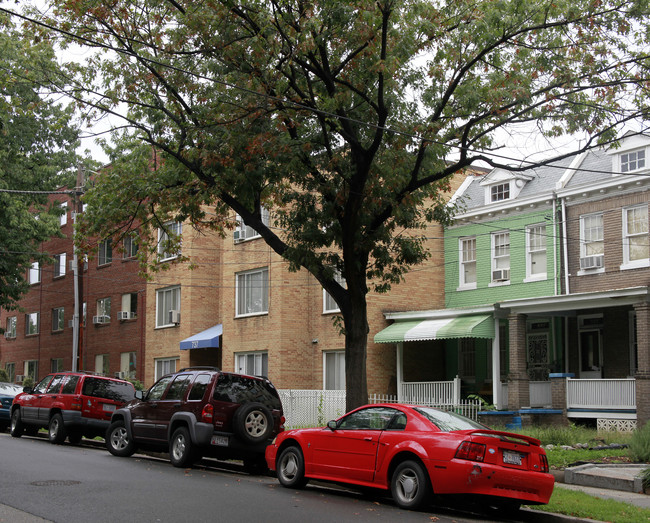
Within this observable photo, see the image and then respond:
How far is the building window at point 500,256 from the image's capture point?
26.3 m

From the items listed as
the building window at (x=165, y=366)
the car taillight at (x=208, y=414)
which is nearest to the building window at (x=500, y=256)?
the building window at (x=165, y=366)

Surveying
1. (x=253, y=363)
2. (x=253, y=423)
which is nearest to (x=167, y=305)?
(x=253, y=363)

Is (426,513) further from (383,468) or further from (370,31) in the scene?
(370,31)

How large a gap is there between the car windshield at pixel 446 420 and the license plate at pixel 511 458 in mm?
706

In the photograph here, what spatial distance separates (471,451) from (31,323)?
126 feet

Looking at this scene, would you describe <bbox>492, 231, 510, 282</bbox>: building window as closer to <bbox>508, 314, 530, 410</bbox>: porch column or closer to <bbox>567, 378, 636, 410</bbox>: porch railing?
<bbox>508, 314, 530, 410</bbox>: porch column

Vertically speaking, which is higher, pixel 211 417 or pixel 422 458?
pixel 211 417

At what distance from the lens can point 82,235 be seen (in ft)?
57.3

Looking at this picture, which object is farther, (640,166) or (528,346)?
(528,346)

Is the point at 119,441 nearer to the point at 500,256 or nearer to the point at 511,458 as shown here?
the point at 511,458

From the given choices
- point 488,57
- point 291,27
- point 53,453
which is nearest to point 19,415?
point 53,453

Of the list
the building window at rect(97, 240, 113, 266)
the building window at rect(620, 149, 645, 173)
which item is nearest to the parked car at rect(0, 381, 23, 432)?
the building window at rect(97, 240, 113, 266)

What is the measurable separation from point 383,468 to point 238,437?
13.3 ft

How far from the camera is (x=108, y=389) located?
19422mm
